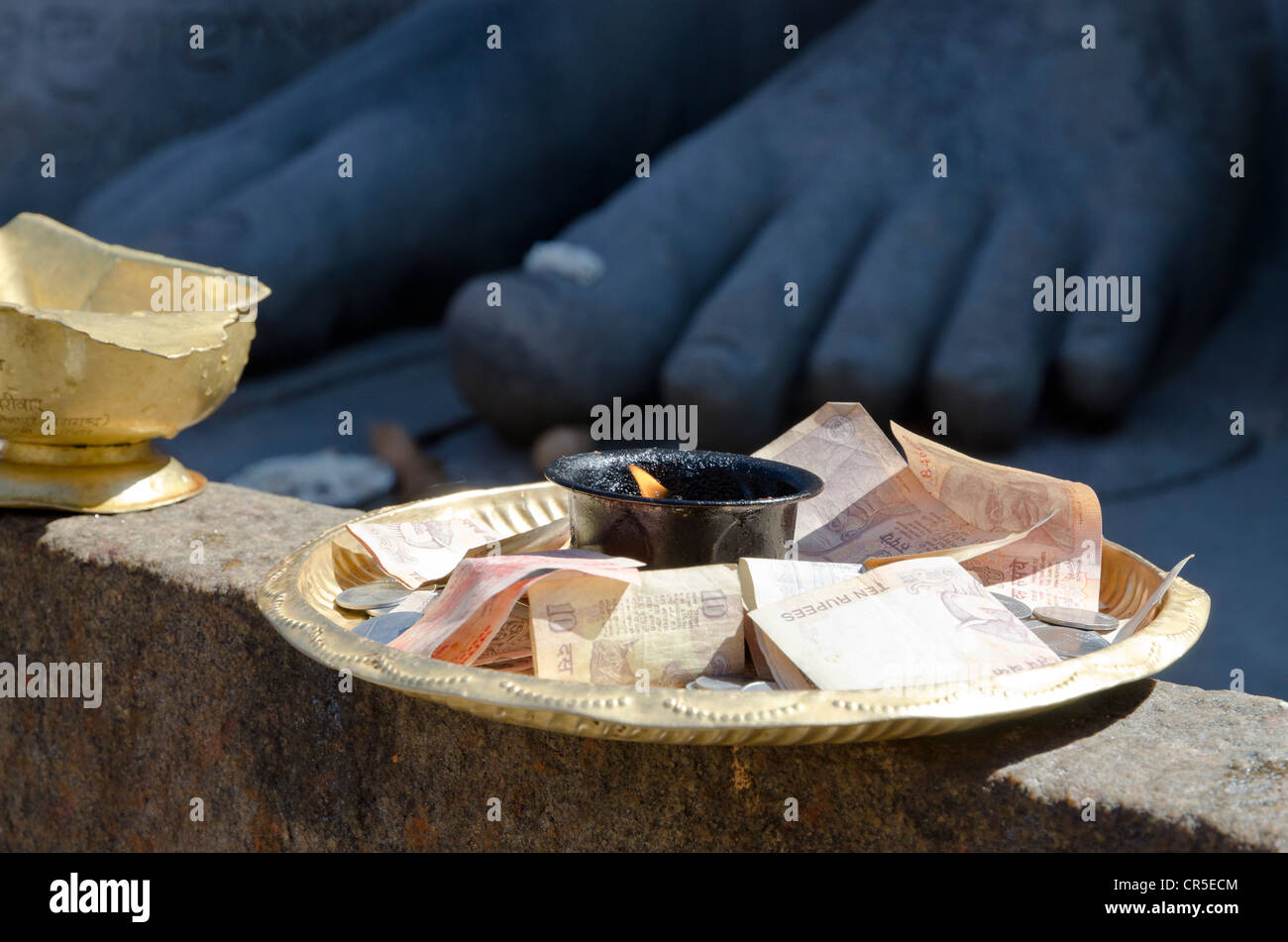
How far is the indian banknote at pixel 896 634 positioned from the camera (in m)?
0.47

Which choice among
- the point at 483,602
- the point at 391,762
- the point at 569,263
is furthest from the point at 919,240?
the point at 483,602

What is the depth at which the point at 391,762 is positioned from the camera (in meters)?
0.70

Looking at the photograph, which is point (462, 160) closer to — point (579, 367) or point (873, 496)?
point (579, 367)

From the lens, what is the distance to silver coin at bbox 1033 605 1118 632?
0.56 metres

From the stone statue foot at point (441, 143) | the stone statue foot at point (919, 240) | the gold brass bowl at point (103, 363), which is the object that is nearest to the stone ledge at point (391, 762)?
the gold brass bowl at point (103, 363)

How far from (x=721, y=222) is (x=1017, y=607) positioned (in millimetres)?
1907

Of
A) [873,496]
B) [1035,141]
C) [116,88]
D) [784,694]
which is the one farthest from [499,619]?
[116,88]

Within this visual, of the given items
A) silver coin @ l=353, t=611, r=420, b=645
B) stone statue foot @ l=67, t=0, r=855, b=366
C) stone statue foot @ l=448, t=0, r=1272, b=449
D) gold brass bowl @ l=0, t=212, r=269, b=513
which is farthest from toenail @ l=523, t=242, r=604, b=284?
silver coin @ l=353, t=611, r=420, b=645

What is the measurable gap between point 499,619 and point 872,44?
2.46m

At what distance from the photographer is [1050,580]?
23.9 inches

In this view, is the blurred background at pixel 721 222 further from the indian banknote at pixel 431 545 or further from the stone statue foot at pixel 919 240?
the indian banknote at pixel 431 545

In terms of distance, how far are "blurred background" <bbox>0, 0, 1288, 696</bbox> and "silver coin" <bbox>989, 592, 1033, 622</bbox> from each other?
1.34 meters

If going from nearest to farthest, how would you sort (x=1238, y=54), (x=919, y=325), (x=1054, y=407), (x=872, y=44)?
(x=919, y=325) < (x=1054, y=407) < (x=1238, y=54) < (x=872, y=44)

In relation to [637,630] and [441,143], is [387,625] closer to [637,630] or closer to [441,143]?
[637,630]
